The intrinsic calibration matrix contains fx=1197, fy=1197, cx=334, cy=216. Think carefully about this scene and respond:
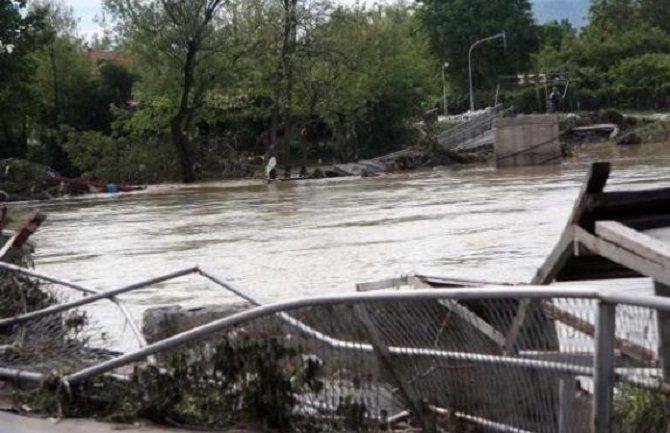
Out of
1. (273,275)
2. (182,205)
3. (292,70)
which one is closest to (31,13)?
(292,70)

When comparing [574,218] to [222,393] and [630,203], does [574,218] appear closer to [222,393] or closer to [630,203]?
[630,203]

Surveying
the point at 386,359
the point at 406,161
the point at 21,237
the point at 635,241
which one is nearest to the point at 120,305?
the point at 21,237

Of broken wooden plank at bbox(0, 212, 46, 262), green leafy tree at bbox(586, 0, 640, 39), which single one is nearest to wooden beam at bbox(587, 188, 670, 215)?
broken wooden plank at bbox(0, 212, 46, 262)

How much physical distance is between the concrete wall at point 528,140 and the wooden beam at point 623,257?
133 feet

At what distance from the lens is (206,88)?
5209 cm

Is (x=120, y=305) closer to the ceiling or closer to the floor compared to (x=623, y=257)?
closer to the floor

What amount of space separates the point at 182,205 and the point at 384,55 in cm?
2697

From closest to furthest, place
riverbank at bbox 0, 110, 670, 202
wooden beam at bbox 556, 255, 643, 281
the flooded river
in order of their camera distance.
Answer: wooden beam at bbox 556, 255, 643, 281 → the flooded river → riverbank at bbox 0, 110, 670, 202

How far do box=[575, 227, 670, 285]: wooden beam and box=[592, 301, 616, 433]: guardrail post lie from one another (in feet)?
2.53

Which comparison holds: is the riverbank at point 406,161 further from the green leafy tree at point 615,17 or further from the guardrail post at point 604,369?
the green leafy tree at point 615,17

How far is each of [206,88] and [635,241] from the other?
47.4m

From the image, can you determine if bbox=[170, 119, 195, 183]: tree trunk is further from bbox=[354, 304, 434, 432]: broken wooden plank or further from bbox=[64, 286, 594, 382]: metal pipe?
bbox=[354, 304, 434, 432]: broken wooden plank

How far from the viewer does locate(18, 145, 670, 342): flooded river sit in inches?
626

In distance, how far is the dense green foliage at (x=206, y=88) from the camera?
4947cm
